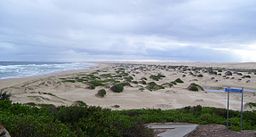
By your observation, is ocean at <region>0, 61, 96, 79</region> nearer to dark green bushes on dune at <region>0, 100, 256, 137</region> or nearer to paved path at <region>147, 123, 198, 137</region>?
paved path at <region>147, 123, 198, 137</region>

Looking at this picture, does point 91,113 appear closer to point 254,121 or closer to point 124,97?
point 254,121

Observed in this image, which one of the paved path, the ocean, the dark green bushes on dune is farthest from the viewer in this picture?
the ocean

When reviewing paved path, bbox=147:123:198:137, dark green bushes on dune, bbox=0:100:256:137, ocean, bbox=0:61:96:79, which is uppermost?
dark green bushes on dune, bbox=0:100:256:137

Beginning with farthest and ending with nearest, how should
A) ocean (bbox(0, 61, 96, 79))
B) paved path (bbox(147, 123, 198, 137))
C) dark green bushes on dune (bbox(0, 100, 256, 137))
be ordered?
ocean (bbox(0, 61, 96, 79)) < paved path (bbox(147, 123, 198, 137)) < dark green bushes on dune (bbox(0, 100, 256, 137))

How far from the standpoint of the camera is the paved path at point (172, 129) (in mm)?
8484

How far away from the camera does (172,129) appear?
9266mm

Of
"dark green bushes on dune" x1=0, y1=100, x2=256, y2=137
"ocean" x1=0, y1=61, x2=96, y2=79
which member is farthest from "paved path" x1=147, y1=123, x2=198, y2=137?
"ocean" x1=0, y1=61, x2=96, y2=79

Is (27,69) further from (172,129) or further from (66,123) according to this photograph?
(66,123)

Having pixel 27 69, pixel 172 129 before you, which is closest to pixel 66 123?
pixel 172 129

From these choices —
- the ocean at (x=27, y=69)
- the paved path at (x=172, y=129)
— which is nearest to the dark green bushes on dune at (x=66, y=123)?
the paved path at (x=172, y=129)

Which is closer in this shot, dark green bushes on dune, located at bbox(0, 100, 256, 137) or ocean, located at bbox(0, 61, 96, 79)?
dark green bushes on dune, located at bbox(0, 100, 256, 137)

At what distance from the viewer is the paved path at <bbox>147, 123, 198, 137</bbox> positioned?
27.8 feet

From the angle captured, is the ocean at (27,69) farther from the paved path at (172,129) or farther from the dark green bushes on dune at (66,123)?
the dark green bushes on dune at (66,123)

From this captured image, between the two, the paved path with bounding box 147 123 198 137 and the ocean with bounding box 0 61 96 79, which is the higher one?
the paved path with bounding box 147 123 198 137
